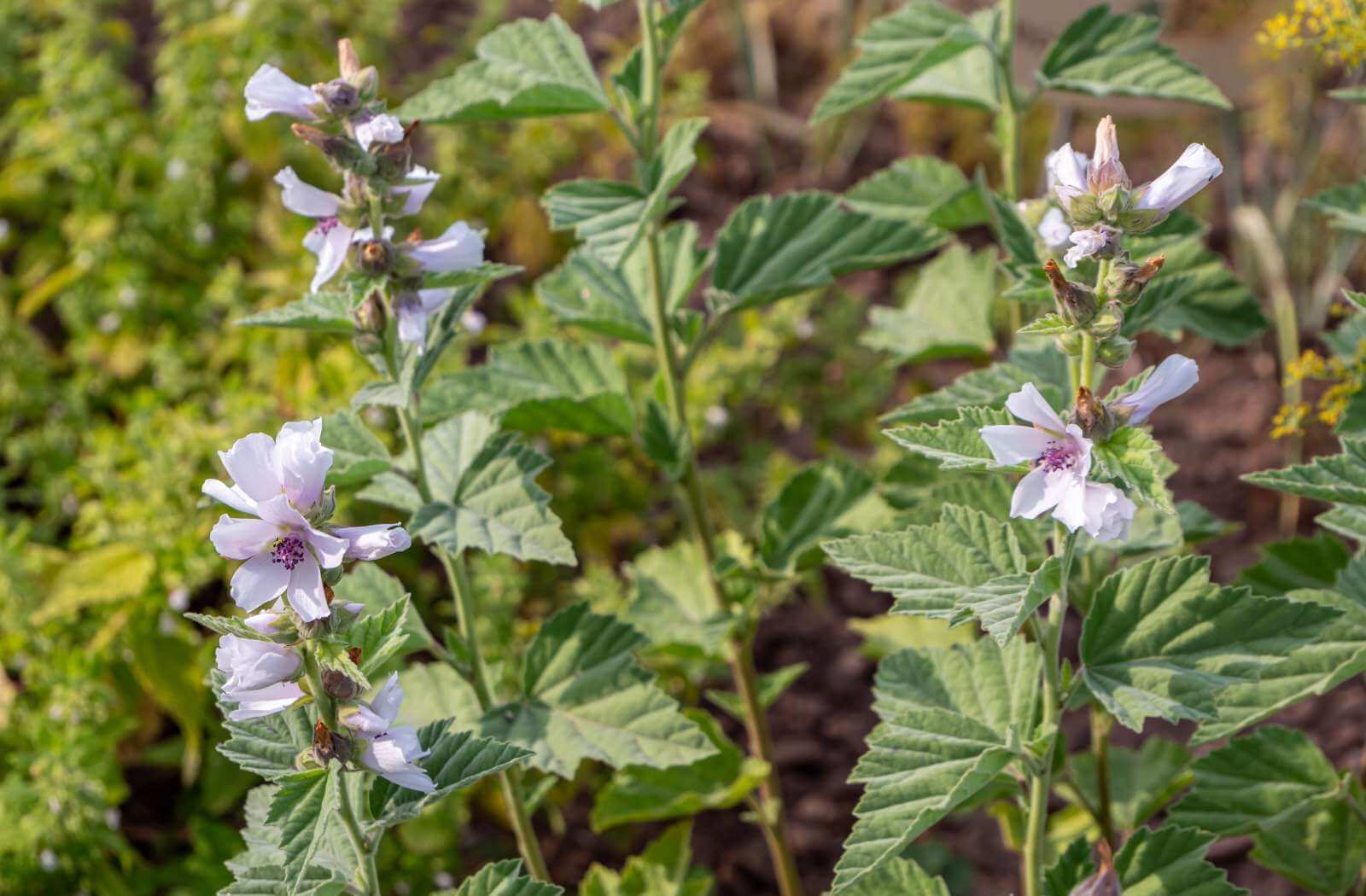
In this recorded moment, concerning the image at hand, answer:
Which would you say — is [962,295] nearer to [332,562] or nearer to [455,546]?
[455,546]

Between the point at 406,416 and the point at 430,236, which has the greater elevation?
the point at 406,416

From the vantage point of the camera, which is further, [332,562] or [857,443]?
[857,443]

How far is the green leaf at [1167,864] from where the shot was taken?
57.6 inches

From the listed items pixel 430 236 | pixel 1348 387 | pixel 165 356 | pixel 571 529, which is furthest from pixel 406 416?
pixel 430 236

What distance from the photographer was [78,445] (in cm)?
342

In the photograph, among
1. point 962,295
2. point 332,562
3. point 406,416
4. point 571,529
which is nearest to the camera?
point 332,562

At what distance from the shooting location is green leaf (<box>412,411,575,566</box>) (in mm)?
1511

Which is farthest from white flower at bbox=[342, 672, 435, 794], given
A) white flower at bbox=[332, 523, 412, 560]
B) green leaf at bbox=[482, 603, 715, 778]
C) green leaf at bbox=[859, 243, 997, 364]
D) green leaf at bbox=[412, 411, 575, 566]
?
green leaf at bbox=[859, 243, 997, 364]

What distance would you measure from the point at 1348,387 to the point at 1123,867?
76 cm

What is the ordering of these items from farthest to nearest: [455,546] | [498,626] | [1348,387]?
[498,626] < [1348,387] < [455,546]

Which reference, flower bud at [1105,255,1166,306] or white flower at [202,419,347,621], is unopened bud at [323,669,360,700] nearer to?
white flower at [202,419,347,621]

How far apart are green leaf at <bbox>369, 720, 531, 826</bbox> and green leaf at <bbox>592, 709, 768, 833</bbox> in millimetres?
720

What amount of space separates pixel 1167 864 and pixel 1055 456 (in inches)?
22.1

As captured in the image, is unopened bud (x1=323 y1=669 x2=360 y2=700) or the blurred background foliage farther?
the blurred background foliage
